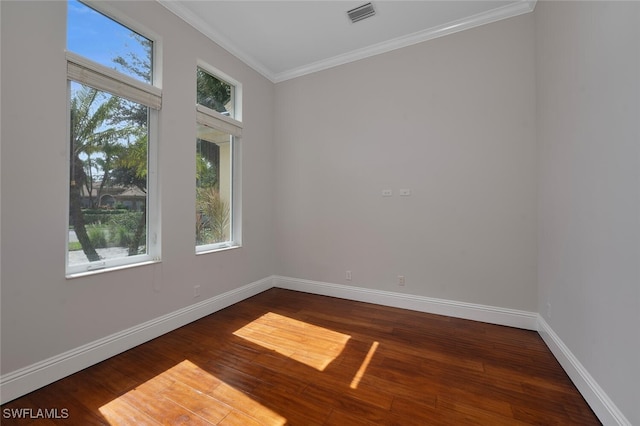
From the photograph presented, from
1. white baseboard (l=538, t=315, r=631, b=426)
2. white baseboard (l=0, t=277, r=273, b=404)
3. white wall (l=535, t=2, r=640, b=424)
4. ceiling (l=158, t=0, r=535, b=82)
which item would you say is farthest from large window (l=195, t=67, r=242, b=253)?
white baseboard (l=538, t=315, r=631, b=426)

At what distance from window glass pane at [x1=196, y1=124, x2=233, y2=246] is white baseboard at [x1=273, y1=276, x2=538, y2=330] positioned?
133cm

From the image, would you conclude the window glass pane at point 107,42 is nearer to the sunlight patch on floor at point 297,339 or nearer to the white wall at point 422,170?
the white wall at point 422,170

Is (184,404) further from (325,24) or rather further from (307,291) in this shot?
(325,24)

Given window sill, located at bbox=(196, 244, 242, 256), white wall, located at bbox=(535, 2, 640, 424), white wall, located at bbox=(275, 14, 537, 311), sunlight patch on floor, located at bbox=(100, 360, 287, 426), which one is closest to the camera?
A: white wall, located at bbox=(535, 2, 640, 424)

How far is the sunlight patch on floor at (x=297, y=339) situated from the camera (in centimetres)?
218

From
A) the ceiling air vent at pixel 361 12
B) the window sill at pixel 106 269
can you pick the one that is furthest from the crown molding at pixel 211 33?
the window sill at pixel 106 269

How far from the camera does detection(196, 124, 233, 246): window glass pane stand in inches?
121

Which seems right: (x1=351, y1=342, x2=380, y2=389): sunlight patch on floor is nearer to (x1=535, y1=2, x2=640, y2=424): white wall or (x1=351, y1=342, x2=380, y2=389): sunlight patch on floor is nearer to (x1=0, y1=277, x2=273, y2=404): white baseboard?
(x1=535, y1=2, x2=640, y2=424): white wall

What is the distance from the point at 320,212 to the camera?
3801 millimetres

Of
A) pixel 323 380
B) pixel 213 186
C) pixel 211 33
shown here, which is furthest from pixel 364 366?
pixel 211 33

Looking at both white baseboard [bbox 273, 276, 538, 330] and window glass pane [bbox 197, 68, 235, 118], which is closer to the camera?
white baseboard [bbox 273, 276, 538, 330]

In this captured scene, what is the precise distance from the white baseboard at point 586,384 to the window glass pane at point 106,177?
3.57 metres

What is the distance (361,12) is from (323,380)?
352 cm

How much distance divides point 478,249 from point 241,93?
359 centimetres
